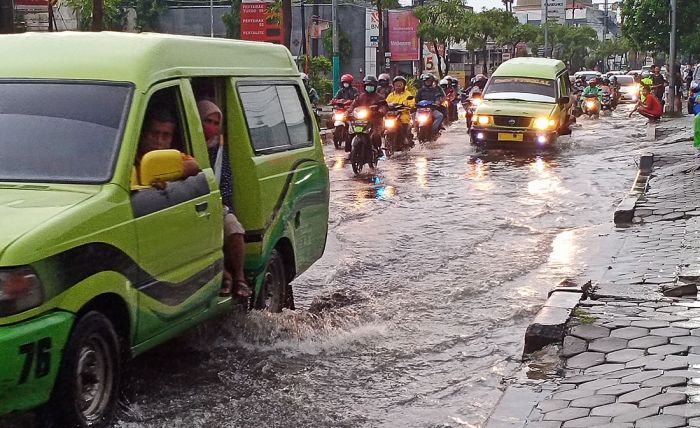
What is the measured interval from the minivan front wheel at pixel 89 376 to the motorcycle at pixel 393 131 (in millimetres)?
17177

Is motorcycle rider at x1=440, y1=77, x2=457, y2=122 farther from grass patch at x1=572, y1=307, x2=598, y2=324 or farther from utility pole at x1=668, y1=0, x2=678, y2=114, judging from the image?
grass patch at x1=572, y1=307, x2=598, y2=324

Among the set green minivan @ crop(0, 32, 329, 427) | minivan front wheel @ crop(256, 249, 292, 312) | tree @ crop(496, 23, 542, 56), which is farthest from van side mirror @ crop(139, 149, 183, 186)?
tree @ crop(496, 23, 542, 56)

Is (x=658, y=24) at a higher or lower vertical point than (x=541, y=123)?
higher

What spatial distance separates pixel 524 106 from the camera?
23938 millimetres

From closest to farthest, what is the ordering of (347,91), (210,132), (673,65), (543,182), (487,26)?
(210,132)
(543,182)
(347,91)
(673,65)
(487,26)

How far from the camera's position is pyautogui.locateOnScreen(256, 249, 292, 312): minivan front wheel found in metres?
7.38

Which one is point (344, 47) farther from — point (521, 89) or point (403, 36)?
point (521, 89)

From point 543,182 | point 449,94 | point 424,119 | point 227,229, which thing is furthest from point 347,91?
point 227,229

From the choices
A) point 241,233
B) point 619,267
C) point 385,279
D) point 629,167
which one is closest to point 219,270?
point 241,233

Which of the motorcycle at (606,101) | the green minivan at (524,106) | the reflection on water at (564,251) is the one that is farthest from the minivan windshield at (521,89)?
the motorcycle at (606,101)

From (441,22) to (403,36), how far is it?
7210 millimetres

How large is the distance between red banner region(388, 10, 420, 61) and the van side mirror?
6602 cm

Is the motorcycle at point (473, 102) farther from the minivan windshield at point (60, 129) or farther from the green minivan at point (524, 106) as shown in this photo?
the minivan windshield at point (60, 129)

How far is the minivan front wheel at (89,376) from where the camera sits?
4762 millimetres
